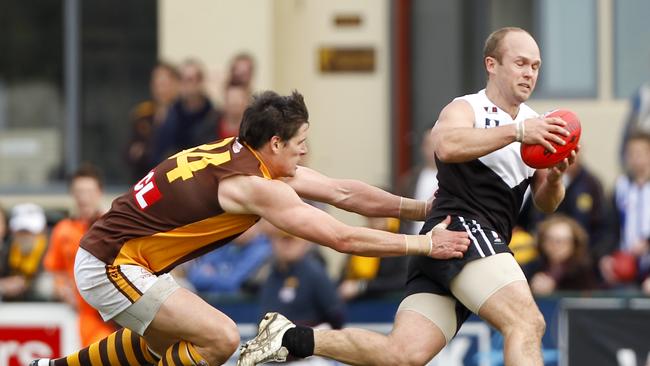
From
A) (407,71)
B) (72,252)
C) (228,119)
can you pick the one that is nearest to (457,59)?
(407,71)

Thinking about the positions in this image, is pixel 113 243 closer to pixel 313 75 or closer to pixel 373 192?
pixel 373 192

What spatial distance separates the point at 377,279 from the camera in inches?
521

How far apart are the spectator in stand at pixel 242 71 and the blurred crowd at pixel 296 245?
1 centimetres

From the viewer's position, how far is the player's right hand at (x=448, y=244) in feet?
30.4

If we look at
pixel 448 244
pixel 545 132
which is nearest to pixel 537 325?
pixel 448 244

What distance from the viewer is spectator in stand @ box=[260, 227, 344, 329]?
12.7 meters

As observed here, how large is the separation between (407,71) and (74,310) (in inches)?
176

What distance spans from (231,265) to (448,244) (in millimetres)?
4675

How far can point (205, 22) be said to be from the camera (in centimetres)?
1592

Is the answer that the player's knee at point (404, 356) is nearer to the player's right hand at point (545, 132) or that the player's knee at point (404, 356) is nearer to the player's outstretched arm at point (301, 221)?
the player's outstretched arm at point (301, 221)

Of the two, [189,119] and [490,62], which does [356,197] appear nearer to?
[490,62]

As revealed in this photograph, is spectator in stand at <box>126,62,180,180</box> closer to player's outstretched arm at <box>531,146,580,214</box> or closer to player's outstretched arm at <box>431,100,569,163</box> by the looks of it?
player's outstretched arm at <box>531,146,580,214</box>

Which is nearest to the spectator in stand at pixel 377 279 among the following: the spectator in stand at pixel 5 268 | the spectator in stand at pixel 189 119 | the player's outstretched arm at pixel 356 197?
the spectator in stand at pixel 189 119

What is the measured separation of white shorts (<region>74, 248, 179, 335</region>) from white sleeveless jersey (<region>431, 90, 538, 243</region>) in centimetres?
168
